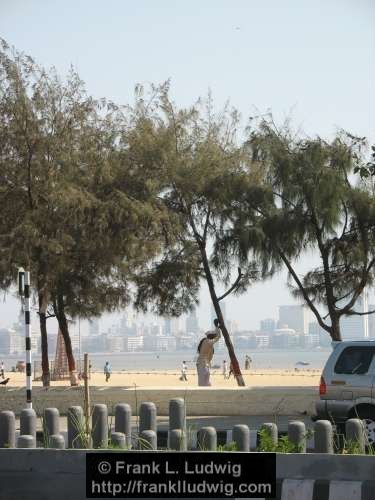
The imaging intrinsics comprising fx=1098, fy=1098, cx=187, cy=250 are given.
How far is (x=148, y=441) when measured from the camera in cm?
1035

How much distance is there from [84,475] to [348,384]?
24.2ft

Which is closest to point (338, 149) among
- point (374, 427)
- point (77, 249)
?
point (77, 249)

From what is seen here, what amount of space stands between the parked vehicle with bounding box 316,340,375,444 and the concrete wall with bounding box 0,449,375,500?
6561mm

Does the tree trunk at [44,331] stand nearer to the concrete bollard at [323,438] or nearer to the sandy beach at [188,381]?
the sandy beach at [188,381]

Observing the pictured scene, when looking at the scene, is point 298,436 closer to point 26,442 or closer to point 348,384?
point 26,442

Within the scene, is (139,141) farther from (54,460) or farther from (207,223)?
(54,460)

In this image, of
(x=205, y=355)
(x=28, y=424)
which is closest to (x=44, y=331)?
(x=205, y=355)

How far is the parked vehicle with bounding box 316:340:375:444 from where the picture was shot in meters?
16.1

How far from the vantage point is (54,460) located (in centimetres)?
991

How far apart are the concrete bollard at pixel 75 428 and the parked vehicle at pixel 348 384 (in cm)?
549

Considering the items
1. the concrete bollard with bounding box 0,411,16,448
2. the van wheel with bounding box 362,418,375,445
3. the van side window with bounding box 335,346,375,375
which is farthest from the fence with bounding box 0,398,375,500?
the van side window with bounding box 335,346,375,375

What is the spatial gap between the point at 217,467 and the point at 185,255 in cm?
2096

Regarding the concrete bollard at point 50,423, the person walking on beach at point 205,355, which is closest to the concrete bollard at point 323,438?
the concrete bollard at point 50,423

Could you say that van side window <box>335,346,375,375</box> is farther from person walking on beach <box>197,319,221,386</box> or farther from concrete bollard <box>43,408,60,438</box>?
person walking on beach <box>197,319,221,386</box>
